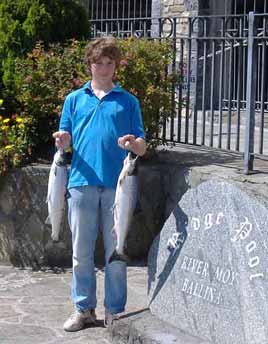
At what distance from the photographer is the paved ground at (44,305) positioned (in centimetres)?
564

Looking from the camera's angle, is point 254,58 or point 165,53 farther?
point 165,53

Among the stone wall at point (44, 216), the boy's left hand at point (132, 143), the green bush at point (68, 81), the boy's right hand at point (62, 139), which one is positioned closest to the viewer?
the boy's left hand at point (132, 143)

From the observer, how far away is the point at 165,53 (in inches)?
291

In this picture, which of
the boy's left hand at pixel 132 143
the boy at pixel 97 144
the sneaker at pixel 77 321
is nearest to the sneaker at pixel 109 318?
the boy at pixel 97 144

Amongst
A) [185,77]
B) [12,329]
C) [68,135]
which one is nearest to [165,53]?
[185,77]

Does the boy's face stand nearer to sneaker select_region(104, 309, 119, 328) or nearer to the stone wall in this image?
sneaker select_region(104, 309, 119, 328)

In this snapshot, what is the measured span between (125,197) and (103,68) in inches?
32.5

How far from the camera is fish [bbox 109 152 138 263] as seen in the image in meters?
5.26

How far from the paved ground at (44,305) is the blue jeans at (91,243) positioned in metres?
0.18

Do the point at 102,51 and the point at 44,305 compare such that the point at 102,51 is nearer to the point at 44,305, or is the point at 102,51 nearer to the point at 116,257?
the point at 116,257

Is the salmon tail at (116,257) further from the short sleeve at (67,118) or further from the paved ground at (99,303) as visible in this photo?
the short sleeve at (67,118)

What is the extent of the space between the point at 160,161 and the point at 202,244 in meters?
2.13

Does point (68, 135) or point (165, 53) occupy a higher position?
point (165, 53)

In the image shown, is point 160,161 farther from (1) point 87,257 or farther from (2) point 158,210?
(1) point 87,257
